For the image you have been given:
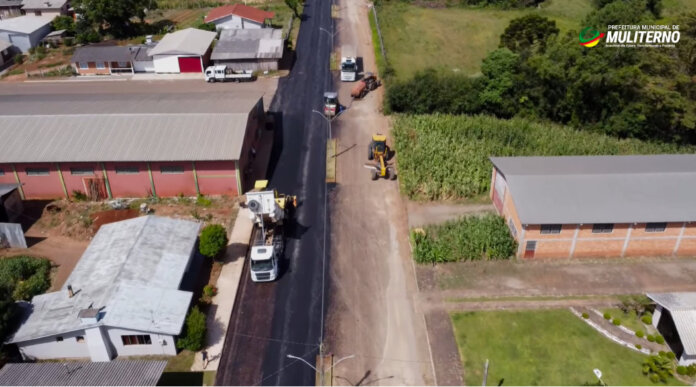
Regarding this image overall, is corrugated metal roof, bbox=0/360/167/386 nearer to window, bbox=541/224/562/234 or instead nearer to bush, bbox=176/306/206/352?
bush, bbox=176/306/206/352

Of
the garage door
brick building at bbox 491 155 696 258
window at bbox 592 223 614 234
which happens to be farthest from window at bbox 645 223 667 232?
the garage door

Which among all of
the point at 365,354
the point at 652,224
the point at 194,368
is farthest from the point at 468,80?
the point at 194,368

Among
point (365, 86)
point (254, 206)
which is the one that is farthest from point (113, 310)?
point (365, 86)

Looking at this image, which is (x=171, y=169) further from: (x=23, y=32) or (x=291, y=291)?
(x=23, y=32)

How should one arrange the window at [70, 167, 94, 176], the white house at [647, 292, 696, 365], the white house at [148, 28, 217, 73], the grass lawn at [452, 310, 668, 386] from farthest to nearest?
the white house at [148, 28, 217, 73]
the window at [70, 167, 94, 176]
the white house at [647, 292, 696, 365]
the grass lawn at [452, 310, 668, 386]

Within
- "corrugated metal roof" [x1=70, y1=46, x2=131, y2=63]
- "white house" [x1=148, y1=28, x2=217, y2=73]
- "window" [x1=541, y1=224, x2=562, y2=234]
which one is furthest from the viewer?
"corrugated metal roof" [x1=70, y1=46, x2=131, y2=63]

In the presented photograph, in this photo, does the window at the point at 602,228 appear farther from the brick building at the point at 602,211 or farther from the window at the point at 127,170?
the window at the point at 127,170

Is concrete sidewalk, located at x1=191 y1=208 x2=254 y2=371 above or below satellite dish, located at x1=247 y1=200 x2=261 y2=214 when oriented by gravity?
below
